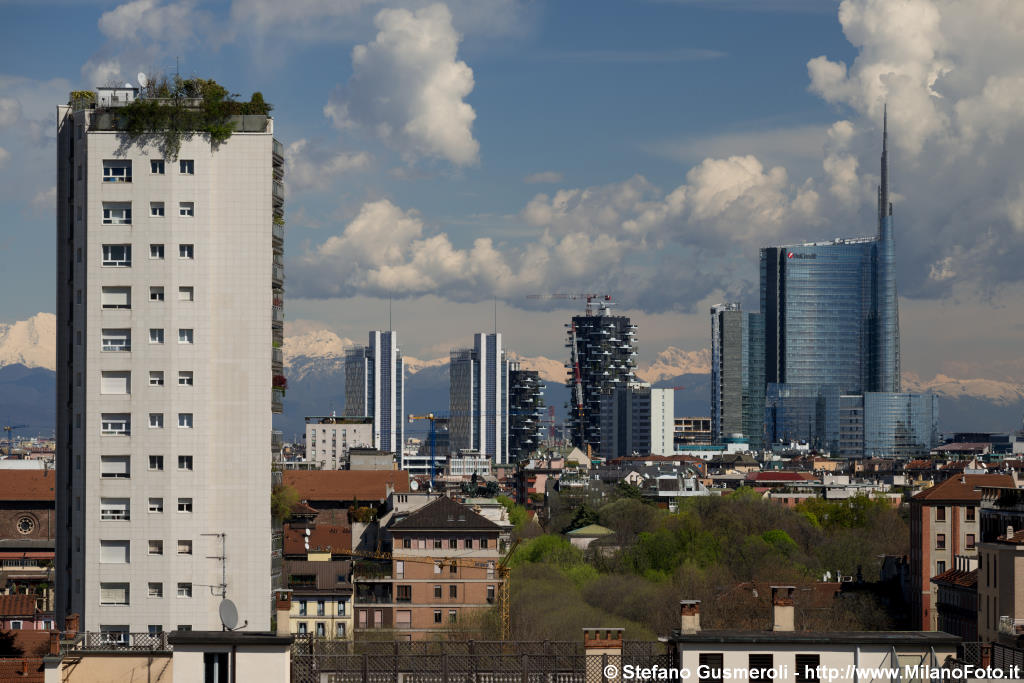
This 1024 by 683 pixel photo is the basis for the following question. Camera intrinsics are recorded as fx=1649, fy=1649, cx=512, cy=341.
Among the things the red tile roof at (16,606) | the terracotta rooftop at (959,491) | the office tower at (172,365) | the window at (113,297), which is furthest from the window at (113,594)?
the terracotta rooftop at (959,491)

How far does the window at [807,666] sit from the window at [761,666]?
0.61m

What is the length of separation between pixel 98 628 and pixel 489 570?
125ft

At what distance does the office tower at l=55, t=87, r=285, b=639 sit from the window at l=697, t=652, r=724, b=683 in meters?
38.2

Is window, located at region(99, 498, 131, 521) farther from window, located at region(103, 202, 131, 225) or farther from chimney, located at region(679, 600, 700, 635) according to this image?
chimney, located at region(679, 600, 700, 635)

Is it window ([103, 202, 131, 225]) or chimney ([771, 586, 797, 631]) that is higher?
window ([103, 202, 131, 225])

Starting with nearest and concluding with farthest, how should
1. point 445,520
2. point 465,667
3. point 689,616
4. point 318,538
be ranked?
point 465,667 < point 689,616 < point 445,520 < point 318,538

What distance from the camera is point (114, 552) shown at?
68562 millimetres

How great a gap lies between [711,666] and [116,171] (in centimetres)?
4390

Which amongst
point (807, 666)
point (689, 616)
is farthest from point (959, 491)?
point (807, 666)

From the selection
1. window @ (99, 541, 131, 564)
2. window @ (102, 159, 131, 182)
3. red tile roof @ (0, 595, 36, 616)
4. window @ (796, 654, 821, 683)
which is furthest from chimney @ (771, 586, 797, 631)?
red tile roof @ (0, 595, 36, 616)

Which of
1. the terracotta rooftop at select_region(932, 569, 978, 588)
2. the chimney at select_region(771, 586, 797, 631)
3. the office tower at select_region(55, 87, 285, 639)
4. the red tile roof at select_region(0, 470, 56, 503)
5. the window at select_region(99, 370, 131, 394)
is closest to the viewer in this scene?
the chimney at select_region(771, 586, 797, 631)

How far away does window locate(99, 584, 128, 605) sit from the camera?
6788 centimetres

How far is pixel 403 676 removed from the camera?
36.8m

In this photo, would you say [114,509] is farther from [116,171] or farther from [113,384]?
[116,171]
